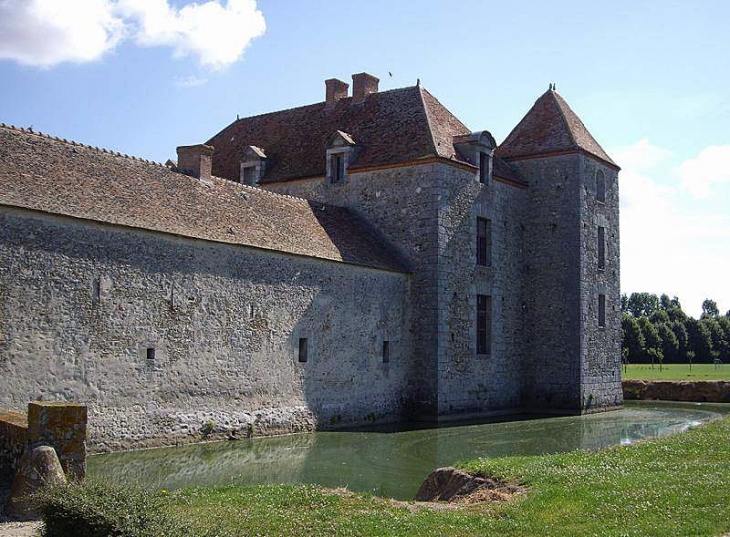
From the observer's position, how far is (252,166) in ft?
96.7

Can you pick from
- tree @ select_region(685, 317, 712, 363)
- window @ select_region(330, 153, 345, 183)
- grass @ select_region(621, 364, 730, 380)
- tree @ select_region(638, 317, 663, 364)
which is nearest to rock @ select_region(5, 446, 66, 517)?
window @ select_region(330, 153, 345, 183)

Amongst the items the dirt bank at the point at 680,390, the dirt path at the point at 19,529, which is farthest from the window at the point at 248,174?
the dirt path at the point at 19,529

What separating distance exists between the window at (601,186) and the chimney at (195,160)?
15669 millimetres

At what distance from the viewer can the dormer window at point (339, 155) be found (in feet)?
88.1

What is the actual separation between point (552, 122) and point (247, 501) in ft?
77.6

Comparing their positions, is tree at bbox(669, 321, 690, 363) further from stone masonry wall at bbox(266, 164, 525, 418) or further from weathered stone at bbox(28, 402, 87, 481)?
weathered stone at bbox(28, 402, 87, 481)

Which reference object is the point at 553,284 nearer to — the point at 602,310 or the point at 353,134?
the point at 602,310

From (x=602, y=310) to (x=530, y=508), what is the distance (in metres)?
22.3

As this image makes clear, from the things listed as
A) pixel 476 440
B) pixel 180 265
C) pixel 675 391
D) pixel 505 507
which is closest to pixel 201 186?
pixel 180 265

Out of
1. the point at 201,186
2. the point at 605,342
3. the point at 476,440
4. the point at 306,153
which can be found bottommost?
the point at 476,440

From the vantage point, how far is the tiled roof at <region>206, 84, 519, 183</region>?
26.3m

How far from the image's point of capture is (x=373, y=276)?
2353 centimetres

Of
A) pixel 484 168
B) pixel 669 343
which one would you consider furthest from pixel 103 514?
pixel 669 343

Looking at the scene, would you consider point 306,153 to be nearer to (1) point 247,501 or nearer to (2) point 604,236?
(2) point 604,236
